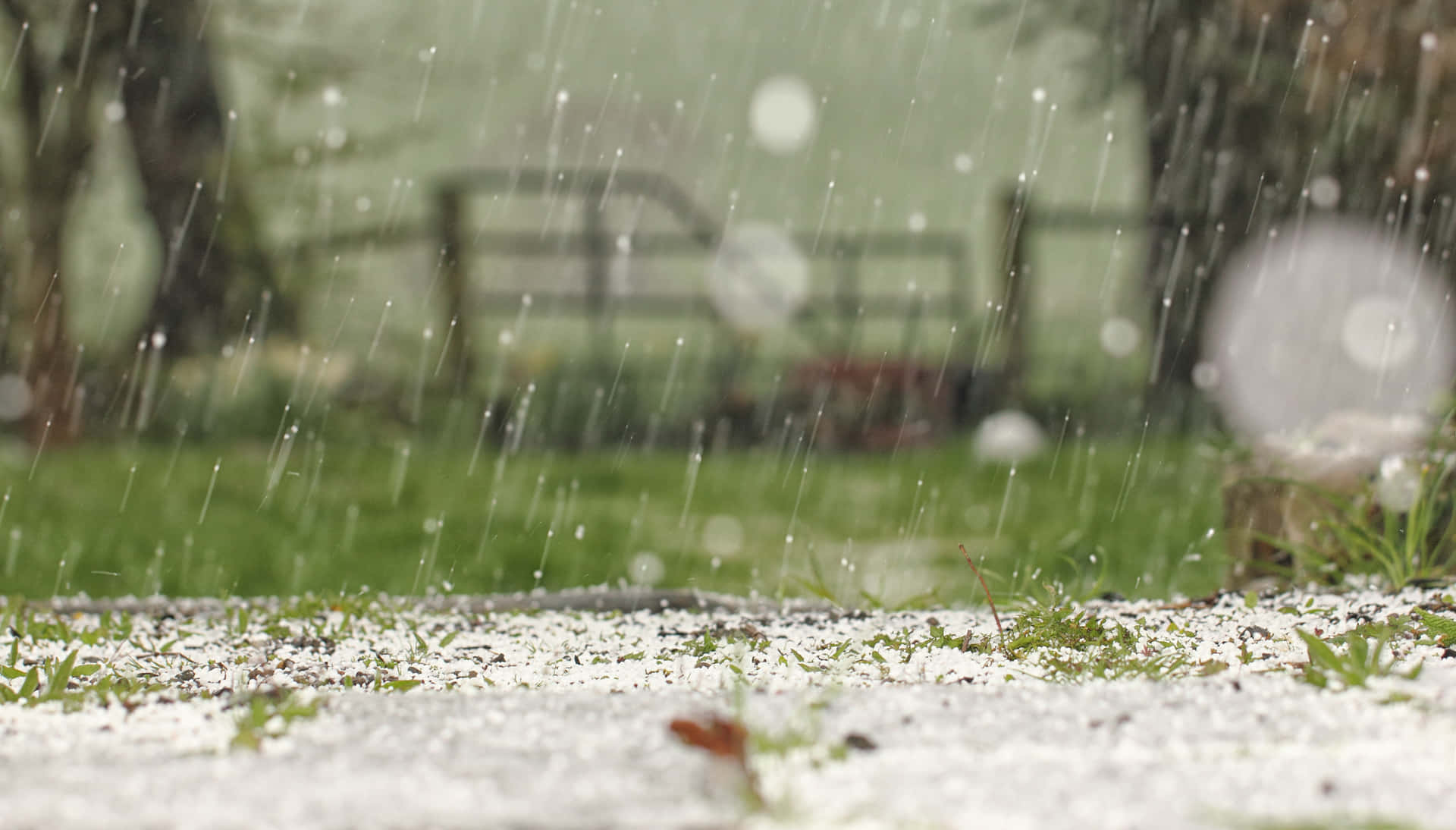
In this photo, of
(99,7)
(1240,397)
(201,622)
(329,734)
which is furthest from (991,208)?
(329,734)

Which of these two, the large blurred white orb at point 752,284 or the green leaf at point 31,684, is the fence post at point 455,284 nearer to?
the large blurred white orb at point 752,284

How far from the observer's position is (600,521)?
527 centimetres

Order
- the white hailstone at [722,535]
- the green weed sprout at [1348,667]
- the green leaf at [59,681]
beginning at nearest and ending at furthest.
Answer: the green weed sprout at [1348,667], the green leaf at [59,681], the white hailstone at [722,535]

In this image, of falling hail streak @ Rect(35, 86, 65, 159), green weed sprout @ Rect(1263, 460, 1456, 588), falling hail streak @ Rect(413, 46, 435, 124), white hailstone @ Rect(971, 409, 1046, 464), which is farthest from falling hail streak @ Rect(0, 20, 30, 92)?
green weed sprout @ Rect(1263, 460, 1456, 588)

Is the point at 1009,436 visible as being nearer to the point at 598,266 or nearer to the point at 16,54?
the point at 598,266

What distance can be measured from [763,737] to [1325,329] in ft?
24.8

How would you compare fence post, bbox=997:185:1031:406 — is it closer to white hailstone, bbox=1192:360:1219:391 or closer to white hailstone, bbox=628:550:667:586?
white hailstone, bbox=1192:360:1219:391

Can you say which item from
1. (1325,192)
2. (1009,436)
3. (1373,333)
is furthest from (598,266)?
(1373,333)

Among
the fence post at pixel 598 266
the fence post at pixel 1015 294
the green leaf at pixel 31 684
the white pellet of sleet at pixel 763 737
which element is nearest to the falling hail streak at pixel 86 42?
the fence post at pixel 598 266

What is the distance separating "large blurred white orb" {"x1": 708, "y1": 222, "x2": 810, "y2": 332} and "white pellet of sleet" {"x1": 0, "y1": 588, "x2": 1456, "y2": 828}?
5.78 m

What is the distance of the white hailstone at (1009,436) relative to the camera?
7551 mm

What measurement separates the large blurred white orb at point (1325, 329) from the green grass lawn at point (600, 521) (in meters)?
1.07

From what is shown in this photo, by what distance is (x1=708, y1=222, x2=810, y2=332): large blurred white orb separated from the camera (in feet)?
27.5

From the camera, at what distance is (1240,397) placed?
810 cm
